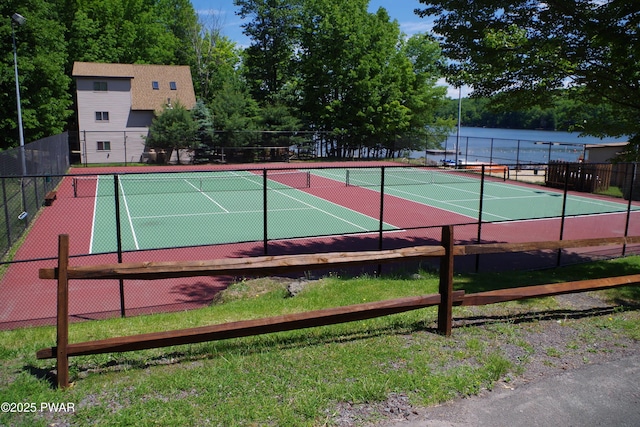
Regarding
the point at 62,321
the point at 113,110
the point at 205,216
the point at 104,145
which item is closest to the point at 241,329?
the point at 62,321

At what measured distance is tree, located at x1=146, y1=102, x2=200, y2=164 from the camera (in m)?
42.8

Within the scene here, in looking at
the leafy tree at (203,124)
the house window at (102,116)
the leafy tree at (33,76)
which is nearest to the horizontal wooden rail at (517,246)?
the leafy tree at (33,76)

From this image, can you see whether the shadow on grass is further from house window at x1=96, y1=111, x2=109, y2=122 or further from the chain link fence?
house window at x1=96, y1=111, x2=109, y2=122

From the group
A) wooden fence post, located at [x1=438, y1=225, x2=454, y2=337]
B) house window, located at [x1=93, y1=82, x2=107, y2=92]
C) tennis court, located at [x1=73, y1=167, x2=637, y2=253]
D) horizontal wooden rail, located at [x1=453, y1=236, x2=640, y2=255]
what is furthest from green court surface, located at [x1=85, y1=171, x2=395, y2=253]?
house window, located at [x1=93, y1=82, x2=107, y2=92]

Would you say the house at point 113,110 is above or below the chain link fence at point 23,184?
above

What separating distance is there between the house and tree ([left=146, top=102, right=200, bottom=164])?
1.30m

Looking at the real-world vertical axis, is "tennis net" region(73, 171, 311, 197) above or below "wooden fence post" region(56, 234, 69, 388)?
below

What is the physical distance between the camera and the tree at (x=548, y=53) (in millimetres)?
10422

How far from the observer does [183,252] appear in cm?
1514

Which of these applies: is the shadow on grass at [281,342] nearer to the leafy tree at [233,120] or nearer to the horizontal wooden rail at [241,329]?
the horizontal wooden rail at [241,329]

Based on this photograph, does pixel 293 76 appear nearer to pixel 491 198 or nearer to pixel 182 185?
pixel 182 185

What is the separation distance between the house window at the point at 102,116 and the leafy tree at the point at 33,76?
11.7 feet

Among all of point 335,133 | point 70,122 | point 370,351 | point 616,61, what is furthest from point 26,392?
point 70,122

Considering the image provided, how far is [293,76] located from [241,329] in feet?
168
